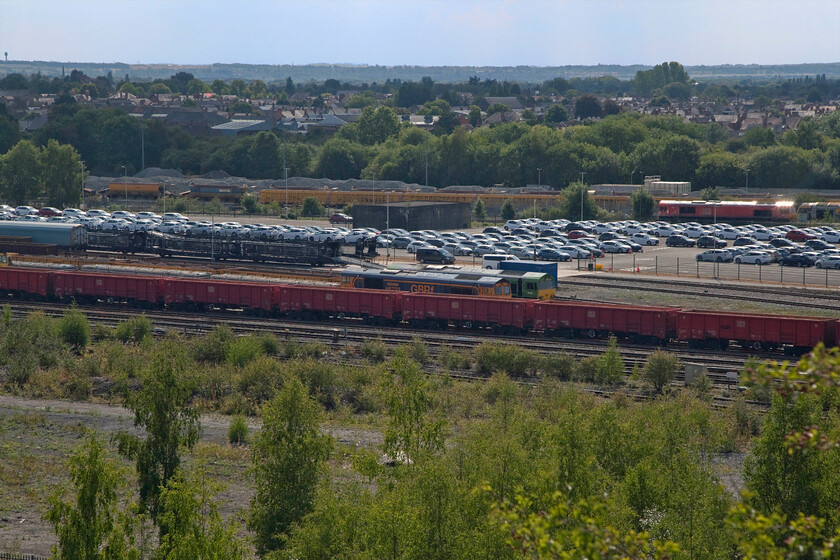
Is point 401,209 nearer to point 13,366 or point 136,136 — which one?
point 13,366

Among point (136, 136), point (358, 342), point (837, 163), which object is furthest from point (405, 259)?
point (136, 136)

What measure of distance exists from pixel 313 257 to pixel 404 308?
61.0 feet

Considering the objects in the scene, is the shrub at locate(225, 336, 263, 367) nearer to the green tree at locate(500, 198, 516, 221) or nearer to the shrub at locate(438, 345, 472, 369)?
the shrub at locate(438, 345, 472, 369)

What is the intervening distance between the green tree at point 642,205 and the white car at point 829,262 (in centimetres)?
2930

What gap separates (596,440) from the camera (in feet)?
71.7

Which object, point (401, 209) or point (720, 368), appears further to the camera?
point (401, 209)

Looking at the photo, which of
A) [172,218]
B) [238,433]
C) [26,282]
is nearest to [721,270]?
[26,282]

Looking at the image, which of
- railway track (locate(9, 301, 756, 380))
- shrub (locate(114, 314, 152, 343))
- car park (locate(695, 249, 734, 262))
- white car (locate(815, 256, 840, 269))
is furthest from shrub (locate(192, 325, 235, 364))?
white car (locate(815, 256, 840, 269))

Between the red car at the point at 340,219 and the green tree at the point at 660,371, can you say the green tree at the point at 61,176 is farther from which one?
the green tree at the point at 660,371

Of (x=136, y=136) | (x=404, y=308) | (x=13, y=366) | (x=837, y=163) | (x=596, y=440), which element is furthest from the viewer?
(x=136, y=136)

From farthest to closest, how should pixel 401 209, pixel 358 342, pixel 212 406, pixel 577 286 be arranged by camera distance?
pixel 401 209 < pixel 577 286 < pixel 358 342 < pixel 212 406

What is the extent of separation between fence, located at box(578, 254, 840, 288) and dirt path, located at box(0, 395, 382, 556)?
3449 cm

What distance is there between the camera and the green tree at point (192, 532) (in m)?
16.8

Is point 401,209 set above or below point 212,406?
above
